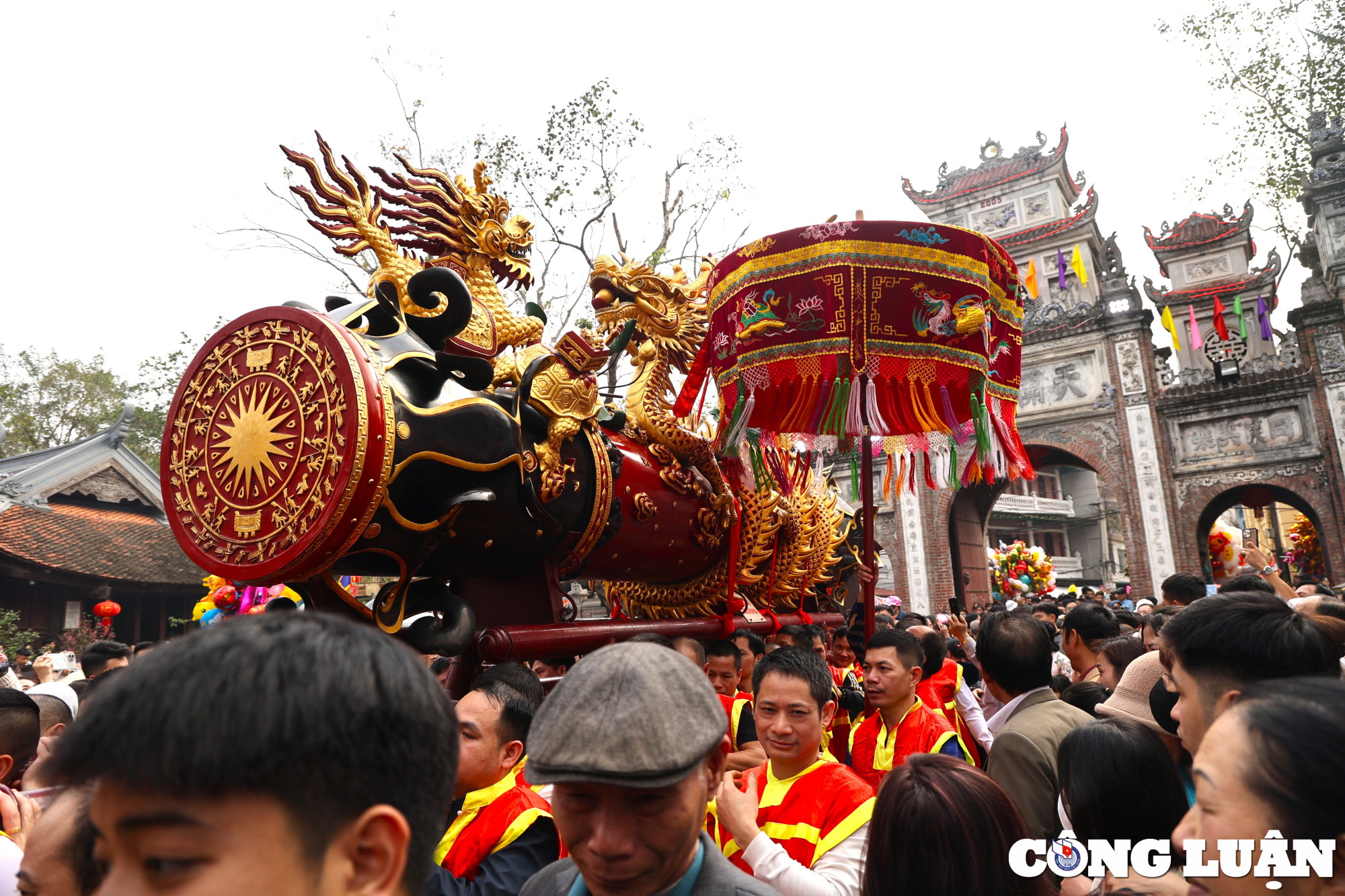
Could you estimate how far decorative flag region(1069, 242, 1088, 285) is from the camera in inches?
716

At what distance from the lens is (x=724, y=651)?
455cm

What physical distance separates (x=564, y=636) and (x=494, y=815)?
166cm

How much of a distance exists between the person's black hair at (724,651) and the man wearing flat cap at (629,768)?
3.10 m

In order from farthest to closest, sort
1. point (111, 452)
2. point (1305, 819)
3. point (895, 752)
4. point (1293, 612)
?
point (111, 452)
point (895, 752)
point (1293, 612)
point (1305, 819)

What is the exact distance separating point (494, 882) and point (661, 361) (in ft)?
12.3

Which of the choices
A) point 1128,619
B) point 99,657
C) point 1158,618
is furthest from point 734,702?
point 1128,619

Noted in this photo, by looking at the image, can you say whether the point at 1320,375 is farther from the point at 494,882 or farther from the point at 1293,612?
the point at 494,882

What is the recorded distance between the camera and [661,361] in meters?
5.56

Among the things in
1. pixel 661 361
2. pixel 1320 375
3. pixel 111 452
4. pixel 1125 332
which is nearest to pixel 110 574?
pixel 111 452

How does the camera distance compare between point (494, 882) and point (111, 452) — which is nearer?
point (494, 882)

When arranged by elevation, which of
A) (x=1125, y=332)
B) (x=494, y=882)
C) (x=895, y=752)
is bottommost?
(x=494, y=882)

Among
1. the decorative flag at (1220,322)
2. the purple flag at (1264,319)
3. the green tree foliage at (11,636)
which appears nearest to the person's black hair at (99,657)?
the green tree foliage at (11,636)

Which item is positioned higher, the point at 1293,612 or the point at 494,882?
the point at 1293,612

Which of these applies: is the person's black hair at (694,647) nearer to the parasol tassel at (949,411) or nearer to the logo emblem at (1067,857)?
the parasol tassel at (949,411)
